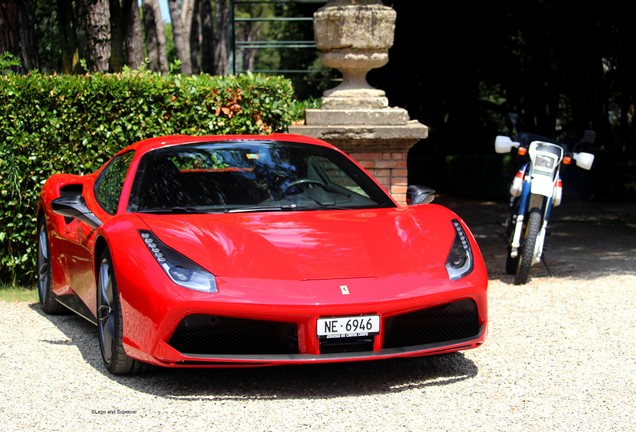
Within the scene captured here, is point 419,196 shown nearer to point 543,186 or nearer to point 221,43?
point 543,186

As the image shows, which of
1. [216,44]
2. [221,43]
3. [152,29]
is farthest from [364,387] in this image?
[216,44]

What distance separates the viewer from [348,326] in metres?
5.29

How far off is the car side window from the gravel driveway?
925mm

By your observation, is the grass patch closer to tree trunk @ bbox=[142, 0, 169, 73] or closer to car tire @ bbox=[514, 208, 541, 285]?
car tire @ bbox=[514, 208, 541, 285]

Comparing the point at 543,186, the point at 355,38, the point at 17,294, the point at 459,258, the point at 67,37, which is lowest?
the point at 17,294

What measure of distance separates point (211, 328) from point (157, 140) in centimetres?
208

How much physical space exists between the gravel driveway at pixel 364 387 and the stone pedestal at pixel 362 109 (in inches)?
90.0

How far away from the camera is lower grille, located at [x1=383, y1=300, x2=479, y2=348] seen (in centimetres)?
545

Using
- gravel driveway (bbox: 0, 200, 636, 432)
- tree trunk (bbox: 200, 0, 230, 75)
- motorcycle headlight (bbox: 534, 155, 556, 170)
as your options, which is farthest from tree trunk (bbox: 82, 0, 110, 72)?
tree trunk (bbox: 200, 0, 230, 75)

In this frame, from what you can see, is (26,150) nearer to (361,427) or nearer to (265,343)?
(265,343)

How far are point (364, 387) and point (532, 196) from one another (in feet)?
13.7

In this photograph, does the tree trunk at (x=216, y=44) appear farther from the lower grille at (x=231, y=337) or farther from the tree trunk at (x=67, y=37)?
the lower grille at (x=231, y=337)

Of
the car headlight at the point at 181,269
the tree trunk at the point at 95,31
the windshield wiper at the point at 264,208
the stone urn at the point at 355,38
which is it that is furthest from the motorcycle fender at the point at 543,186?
the tree trunk at the point at 95,31

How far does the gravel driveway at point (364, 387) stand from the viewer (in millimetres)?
4957
